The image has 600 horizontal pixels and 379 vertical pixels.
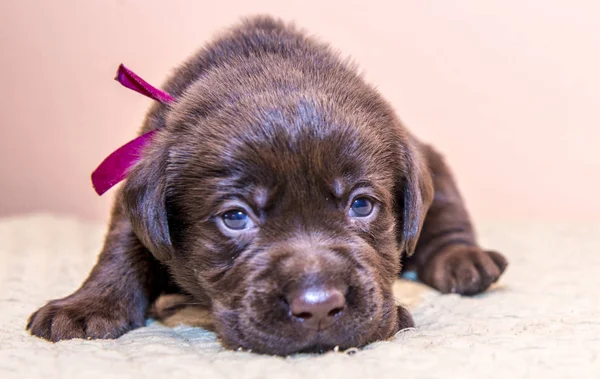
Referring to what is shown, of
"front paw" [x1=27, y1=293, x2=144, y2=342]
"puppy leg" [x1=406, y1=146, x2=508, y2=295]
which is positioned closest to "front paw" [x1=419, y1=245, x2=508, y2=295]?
"puppy leg" [x1=406, y1=146, x2=508, y2=295]

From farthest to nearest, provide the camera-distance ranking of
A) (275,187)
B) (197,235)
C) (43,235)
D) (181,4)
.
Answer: (181,4) < (43,235) < (197,235) < (275,187)

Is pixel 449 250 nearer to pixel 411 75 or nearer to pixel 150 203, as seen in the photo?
pixel 150 203

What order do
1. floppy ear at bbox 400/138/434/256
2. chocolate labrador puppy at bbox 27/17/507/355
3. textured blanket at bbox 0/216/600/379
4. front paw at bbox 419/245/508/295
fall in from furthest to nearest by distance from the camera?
front paw at bbox 419/245/508/295 → floppy ear at bbox 400/138/434/256 → chocolate labrador puppy at bbox 27/17/507/355 → textured blanket at bbox 0/216/600/379

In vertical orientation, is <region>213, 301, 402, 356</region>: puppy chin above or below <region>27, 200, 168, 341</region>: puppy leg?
above

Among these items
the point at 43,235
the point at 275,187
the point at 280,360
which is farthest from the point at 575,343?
the point at 43,235

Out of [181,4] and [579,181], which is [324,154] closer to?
[181,4]

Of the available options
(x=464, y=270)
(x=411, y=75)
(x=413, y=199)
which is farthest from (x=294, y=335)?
(x=411, y=75)

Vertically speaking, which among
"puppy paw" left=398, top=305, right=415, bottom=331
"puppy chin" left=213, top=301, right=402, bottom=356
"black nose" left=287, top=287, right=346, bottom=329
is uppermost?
"black nose" left=287, top=287, right=346, bottom=329

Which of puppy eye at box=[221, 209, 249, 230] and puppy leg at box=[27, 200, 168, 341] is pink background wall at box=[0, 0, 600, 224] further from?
puppy eye at box=[221, 209, 249, 230]
